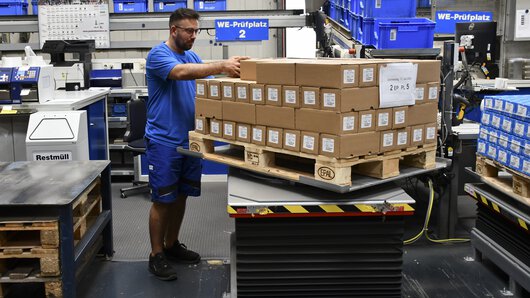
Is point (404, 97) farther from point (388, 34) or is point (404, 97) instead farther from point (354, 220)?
point (388, 34)

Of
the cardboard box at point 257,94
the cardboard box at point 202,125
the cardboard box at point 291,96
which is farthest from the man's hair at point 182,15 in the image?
the cardboard box at point 291,96

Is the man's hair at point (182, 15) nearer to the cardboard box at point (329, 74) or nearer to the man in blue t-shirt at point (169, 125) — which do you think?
the man in blue t-shirt at point (169, 125)

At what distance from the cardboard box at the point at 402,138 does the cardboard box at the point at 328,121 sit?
340 mm

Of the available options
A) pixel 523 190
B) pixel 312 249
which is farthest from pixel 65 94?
pixel 523 190

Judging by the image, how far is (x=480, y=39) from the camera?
273 inches

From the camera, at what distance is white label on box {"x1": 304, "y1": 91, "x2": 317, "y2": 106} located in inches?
113

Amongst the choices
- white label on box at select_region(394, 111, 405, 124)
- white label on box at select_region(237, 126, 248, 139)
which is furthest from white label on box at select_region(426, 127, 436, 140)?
white label on box at select_region(237, 126, 248, 139)

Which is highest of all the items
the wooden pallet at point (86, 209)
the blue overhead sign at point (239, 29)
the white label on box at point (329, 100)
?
the blue overhead sign at point (239, 29)

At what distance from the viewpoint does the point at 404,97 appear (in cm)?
302

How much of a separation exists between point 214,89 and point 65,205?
3.65ft

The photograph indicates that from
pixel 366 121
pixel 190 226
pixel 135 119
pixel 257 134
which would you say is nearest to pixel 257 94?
pixel 257 134

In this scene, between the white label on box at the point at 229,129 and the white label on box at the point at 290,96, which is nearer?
the white label on box at the point at 290,96

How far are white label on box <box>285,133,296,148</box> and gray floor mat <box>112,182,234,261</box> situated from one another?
180 centimetres

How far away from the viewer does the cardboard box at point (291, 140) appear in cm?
297
